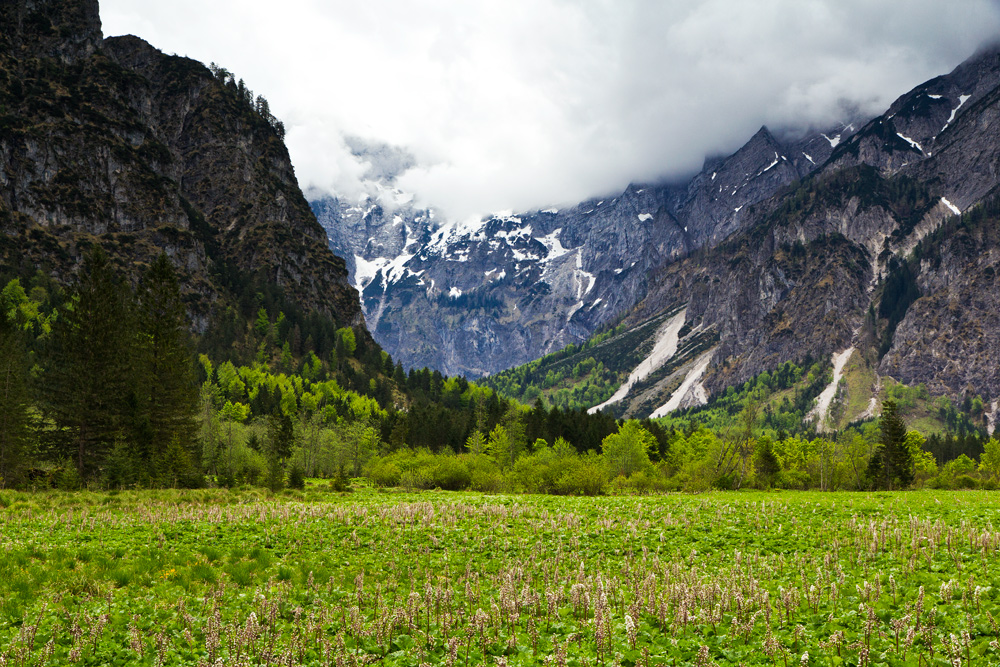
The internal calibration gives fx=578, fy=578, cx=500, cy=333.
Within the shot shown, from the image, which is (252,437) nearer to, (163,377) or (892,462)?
(163,377)

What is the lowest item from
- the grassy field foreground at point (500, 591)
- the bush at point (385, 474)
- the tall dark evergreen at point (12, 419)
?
the bush at point (385, 474)

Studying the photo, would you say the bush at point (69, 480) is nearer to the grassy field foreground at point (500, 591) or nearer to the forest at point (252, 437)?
the forest at point (252, 437)

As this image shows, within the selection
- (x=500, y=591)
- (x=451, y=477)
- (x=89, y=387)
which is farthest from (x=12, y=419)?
(x=500, y=591)

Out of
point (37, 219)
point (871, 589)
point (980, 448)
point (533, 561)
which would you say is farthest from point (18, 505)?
point (37, 219)

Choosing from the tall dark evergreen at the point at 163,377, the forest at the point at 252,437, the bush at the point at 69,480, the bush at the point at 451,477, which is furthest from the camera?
the bush at the point at 451,477

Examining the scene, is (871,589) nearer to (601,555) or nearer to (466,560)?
(601,555)

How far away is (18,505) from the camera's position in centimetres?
2600

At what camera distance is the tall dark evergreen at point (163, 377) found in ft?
153

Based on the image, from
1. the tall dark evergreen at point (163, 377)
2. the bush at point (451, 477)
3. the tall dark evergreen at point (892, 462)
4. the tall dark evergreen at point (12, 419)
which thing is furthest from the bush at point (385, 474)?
the tall dark evergreen at point (892, 462)

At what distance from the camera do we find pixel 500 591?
11.4 m

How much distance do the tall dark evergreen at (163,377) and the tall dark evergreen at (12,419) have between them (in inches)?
296

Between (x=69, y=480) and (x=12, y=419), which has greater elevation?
(x=12, y=419)

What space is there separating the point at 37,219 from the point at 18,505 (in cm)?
20945

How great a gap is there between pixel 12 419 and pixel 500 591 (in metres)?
46.3
